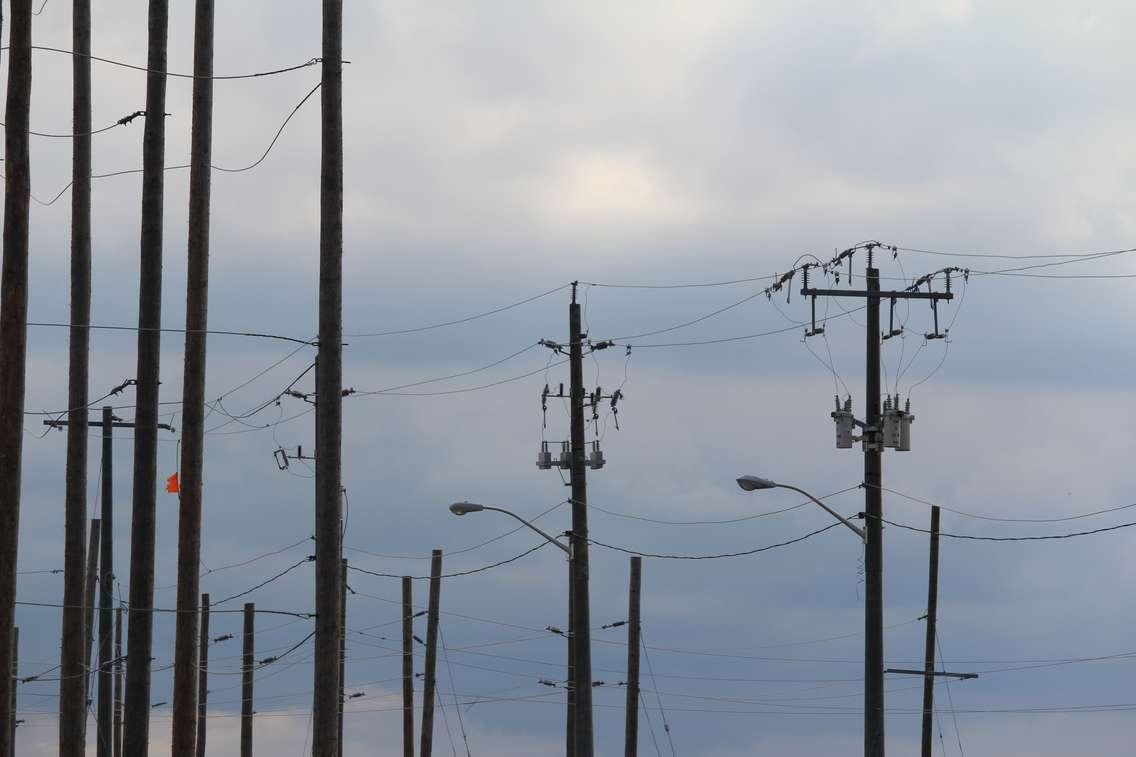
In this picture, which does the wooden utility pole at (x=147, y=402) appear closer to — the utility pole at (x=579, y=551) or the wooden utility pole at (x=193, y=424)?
the wooden utility pole at (x=193, y=424)

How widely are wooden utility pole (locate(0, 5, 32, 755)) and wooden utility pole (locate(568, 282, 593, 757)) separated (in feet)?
55.1

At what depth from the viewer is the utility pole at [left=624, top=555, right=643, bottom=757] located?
4622cm

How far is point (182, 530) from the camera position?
25688 millimetres

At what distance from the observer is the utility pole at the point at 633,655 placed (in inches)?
1820

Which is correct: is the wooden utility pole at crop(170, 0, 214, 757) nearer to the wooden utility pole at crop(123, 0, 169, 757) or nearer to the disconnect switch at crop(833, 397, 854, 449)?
the wooden utility pole at crop(123, 0, 169, 757)

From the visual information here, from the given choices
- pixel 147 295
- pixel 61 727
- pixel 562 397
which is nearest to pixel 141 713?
pixel 61 727

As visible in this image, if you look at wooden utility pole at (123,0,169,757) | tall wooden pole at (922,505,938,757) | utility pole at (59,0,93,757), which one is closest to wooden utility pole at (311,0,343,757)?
wooden utility pole at (123,0,169,757)

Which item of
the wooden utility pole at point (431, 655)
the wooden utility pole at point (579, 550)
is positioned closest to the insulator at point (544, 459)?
the wooden utility pole at point (579, 550)

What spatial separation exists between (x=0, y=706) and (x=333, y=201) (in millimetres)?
7850

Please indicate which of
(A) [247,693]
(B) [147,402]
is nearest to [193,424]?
(B) [147,402]

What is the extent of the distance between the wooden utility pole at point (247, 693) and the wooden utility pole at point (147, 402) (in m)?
27.8

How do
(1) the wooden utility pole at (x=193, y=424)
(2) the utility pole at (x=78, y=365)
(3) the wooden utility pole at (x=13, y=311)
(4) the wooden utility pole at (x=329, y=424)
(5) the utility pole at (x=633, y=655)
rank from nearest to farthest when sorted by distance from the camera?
(3) the wooden utility pole at (x=13, y=311), (4) the wooden utility pole at (x=329, y=424), (1) the wooden utility pole at (x=193, y=424), (2) the utility pole at (x=78, y=365), (5) the utility pole at (x=633, y=655)

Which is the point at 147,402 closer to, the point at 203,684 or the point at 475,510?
the point at 475,510

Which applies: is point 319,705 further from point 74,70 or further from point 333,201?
point 74,70
